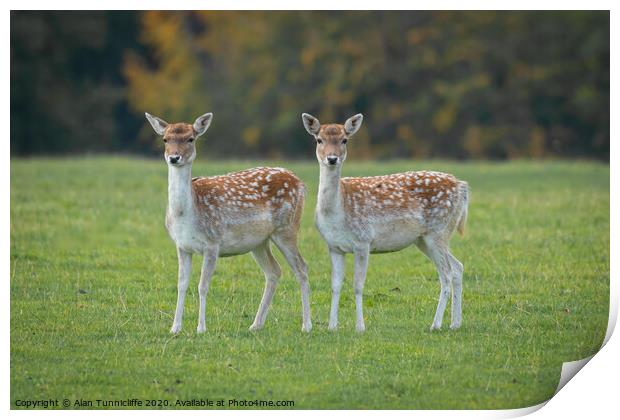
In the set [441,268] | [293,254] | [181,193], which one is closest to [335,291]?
[293,254]

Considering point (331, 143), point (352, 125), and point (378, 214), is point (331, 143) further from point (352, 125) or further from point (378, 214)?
point (378, 214)

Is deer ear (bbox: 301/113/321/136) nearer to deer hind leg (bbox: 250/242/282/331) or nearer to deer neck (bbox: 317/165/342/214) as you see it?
deer neck (bbox: 317/165/342/214)

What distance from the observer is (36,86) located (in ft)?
59.9

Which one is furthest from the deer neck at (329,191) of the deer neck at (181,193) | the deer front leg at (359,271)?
the deer neck at (181,193)

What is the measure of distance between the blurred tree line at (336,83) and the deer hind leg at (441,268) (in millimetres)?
11552

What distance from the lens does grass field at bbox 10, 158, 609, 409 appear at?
787 centimetres

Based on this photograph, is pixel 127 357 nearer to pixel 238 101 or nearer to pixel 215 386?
pixel 215 386

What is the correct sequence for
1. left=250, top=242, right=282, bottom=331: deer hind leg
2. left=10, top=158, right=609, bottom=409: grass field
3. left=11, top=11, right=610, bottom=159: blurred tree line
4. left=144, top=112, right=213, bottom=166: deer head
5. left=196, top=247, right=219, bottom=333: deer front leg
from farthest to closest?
left=11, top=11, right=610, bottom=159: blurred tree line → left=250, top=242, right=282, bottom=331: deer hind leg → left=196, top=247, right=219, bottom=333: deer front leg → left=144, top=112, right=213, bottom=166: deer head → left=10, top=158, right=609, bottom=409: grass field

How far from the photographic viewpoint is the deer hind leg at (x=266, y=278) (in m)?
9.30

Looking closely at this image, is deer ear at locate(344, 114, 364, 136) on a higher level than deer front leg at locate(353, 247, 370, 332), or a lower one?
higher

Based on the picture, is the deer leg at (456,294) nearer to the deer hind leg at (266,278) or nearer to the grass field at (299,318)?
the grass field at (299,318)

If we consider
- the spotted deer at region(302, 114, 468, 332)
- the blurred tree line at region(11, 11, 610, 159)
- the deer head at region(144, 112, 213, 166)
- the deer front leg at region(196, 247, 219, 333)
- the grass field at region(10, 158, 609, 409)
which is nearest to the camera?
the grass field at region(10, 158, 609, 409)

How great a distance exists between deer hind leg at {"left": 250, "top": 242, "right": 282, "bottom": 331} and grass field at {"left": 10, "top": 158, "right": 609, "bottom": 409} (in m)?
0.13

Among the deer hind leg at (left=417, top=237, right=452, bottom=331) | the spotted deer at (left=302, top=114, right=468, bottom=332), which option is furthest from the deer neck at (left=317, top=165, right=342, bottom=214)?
the deer hind leg at (left=417, top=237, right=452, bottom=331)
